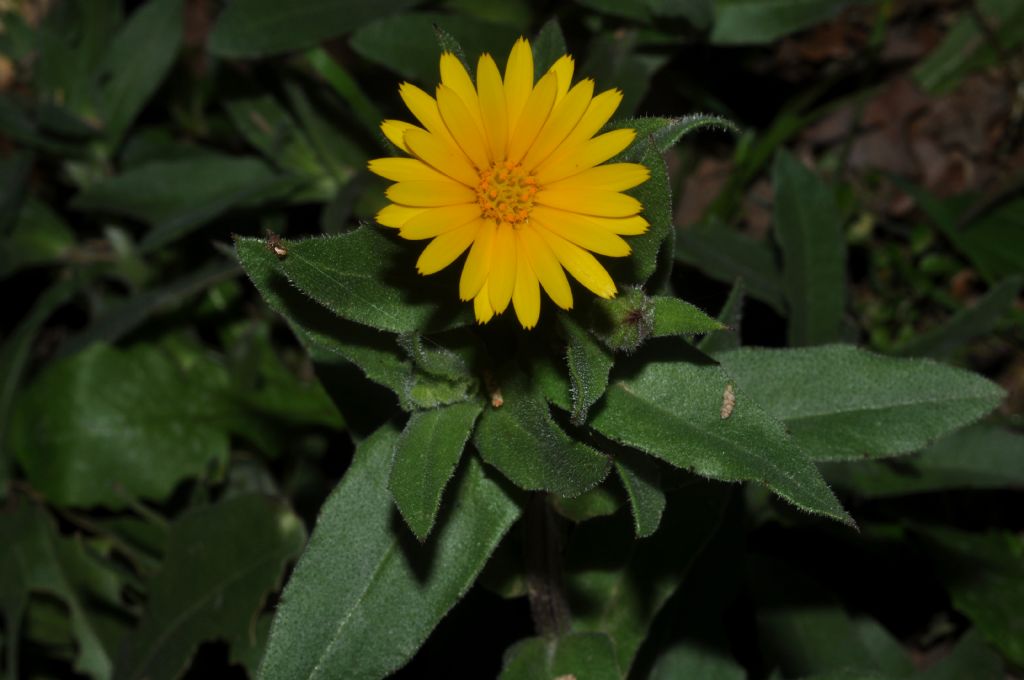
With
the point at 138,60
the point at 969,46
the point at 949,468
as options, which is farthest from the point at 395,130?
the point at 969,46

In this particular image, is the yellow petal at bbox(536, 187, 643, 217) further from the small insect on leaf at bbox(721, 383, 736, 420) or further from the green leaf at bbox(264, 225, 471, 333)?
the small insect on leaf at bbox(721, 383, 736, 420)

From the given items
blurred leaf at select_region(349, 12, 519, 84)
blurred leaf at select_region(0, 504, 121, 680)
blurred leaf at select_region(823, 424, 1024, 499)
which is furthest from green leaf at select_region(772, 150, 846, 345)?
blurred leaf at select_region(0, 504, 121, 680)

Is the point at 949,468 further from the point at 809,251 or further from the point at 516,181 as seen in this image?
the point at 516,181

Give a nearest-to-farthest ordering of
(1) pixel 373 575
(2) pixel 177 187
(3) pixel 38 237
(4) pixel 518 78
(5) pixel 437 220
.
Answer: (5) pixel 437 220 → (4) pixel 518 78 → (1) pixel 373 575 → (2) pixel 177 187 → (3) pixel 38 237

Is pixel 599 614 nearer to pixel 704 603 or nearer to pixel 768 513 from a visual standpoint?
pixel 704 603

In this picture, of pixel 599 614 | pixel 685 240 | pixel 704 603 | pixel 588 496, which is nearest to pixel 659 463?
pixel 588 496

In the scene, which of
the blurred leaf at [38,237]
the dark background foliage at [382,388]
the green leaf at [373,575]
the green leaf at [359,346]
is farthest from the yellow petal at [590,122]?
the blurred leaf at [38,237]

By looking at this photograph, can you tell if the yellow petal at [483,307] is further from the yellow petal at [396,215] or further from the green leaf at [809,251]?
the green leaf at [809,251]
